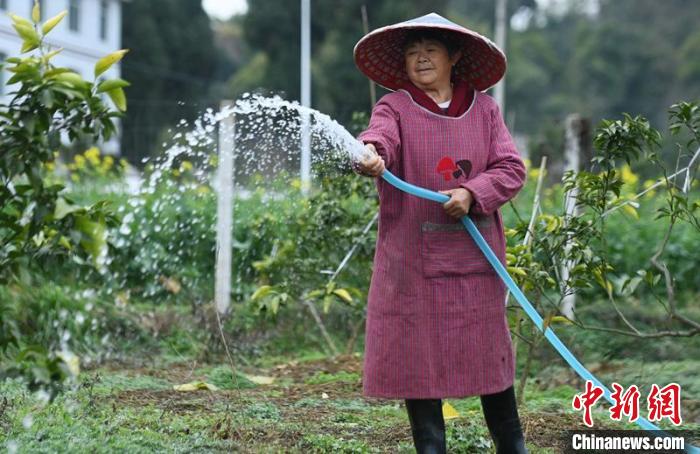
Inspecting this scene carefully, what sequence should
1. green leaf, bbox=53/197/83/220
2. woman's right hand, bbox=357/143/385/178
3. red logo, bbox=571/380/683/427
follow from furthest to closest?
1. red logo, bbox=571/380/683/427
2. woman's right hand, bbox=357/143/385/178
3. green leaf, bbox=53/197/83/220

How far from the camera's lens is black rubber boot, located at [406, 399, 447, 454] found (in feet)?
10.7

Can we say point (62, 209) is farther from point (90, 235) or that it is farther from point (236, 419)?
point (236, 419)

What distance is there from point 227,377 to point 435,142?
223 centimetres

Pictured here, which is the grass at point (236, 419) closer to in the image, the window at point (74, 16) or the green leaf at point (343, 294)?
the green leaf at point (343, 294)

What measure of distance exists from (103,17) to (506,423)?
3335cm

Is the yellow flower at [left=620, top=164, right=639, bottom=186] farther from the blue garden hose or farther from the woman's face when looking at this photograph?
the woman's face

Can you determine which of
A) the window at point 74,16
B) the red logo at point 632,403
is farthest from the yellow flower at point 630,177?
the window at point 74,16

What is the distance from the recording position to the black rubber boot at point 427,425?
3264mm

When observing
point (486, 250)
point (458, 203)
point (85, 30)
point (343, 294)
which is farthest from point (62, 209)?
point (85, 30)

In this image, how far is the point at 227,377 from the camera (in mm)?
5062

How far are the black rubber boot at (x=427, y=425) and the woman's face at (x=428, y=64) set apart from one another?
1056 mm

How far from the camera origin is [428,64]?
338cm

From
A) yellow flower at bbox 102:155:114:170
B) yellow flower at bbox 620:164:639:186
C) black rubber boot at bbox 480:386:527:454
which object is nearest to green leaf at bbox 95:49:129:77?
A: black rubber boot at bbox 480:386:527:454

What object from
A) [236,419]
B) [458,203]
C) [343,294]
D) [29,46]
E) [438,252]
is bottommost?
[236,419]
